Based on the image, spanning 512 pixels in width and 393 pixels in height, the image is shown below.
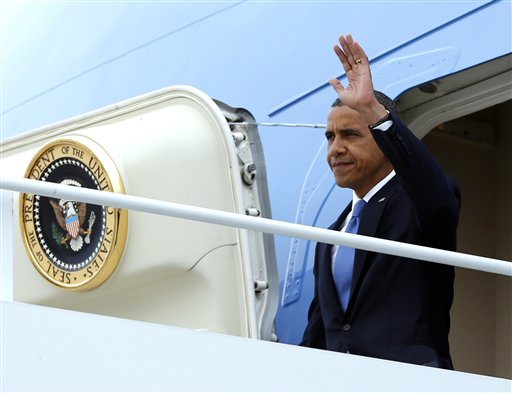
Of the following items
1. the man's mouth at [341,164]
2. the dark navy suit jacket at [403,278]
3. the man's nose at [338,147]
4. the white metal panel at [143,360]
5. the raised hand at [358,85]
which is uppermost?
the raised hand at [358,85]

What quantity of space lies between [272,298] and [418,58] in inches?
37.5

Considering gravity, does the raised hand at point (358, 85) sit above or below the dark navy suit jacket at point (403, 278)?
above

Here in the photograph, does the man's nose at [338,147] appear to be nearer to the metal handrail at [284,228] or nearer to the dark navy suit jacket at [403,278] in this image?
the dark navy suit jacket at [403,278]

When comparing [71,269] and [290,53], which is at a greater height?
[290,53]

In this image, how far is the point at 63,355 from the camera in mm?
2566

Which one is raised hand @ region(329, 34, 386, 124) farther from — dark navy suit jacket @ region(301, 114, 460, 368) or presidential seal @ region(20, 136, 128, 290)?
presidential seal @ region(20, 136, 128, 290)

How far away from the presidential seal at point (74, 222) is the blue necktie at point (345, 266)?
0.69 metres

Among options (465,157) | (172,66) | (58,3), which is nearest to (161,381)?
(172,66)

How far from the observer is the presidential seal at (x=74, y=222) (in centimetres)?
374

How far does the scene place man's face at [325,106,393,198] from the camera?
346cm

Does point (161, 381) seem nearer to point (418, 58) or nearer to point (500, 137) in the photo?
point (418, 58)

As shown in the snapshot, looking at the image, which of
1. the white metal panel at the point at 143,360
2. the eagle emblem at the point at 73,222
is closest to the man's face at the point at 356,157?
the eagle emblem at the point at 73,222

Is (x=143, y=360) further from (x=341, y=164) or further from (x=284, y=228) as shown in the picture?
(x=341, y=164)

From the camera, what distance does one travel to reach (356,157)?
3471 millimetres
